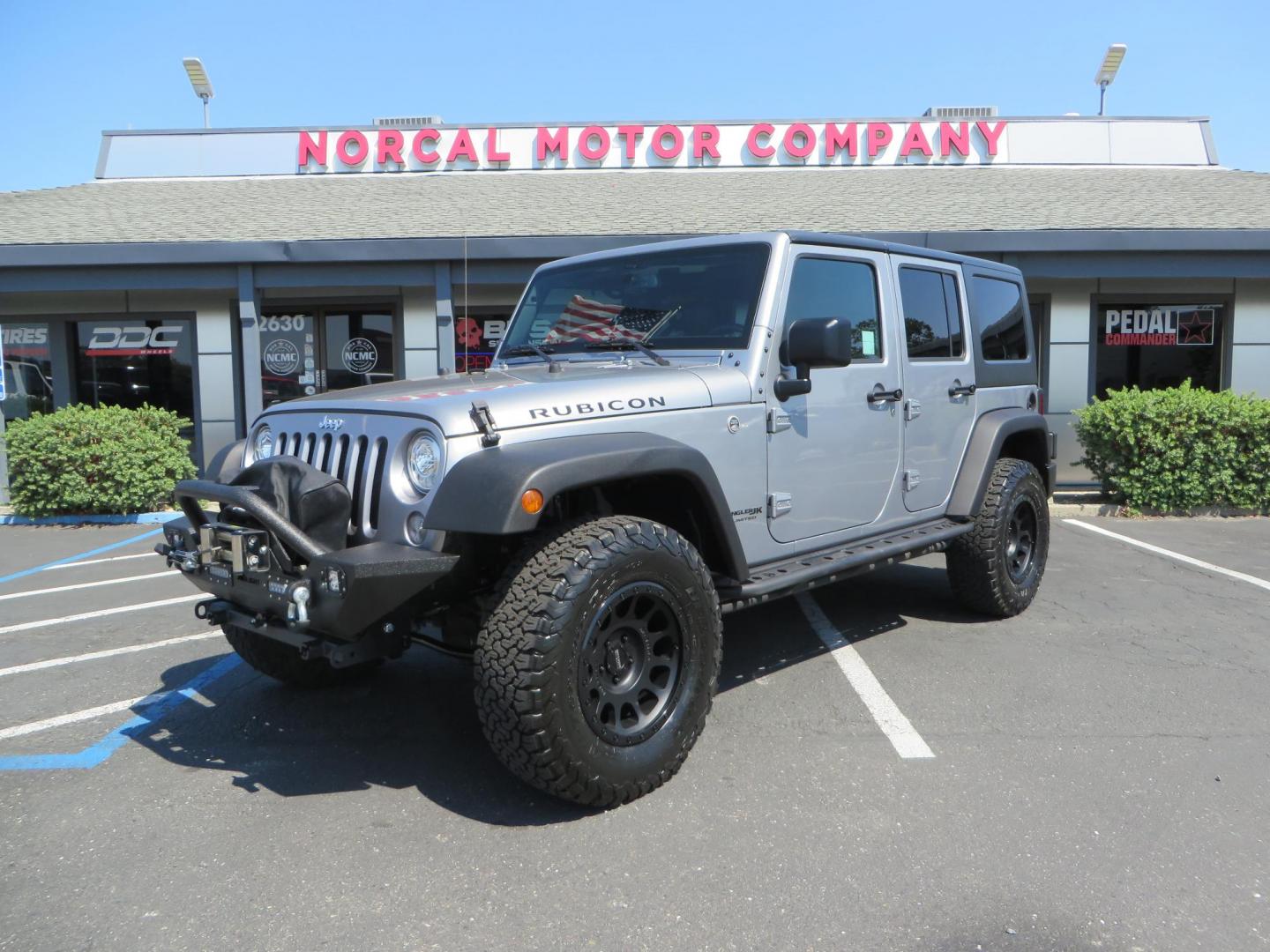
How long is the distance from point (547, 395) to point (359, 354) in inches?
432

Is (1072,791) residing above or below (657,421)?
below

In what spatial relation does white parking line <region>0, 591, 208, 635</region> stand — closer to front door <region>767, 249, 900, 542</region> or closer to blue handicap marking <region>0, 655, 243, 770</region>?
blue handicap marking <region>0, 655, 243, 770</region>

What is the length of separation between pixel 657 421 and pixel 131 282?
34.7 ft

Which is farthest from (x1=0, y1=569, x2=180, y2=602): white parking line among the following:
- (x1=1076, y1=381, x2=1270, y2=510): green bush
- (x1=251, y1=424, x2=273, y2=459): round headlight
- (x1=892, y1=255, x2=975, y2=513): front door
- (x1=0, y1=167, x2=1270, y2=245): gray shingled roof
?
(x1=1076, y1=381, x2=1270, y2=510): green bush

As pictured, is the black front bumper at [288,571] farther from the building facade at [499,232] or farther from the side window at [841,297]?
the building facade at [499,232]

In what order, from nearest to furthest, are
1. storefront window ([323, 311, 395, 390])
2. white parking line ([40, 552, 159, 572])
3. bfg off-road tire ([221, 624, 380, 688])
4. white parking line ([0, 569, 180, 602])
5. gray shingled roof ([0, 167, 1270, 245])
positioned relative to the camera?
bfg off-road tire ([221, 624, 380, 688]) → white parking line ([0, 569, 180, 602]) → white parking line ([40, 552, 159, 572]) → gray shingled roof ([0, 167, 1270, 245]) → storefront window ([323, 311, 395, 390])

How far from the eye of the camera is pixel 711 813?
10.5ft

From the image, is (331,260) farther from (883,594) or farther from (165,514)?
(883,594)

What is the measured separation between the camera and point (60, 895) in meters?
2.74

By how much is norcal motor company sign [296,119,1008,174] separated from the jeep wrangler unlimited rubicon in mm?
11326

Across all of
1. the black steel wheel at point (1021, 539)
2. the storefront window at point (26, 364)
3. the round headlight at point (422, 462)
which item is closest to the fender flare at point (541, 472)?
the round headlight at point (422, 462)

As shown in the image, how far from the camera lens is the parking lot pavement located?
Result: 2.59m

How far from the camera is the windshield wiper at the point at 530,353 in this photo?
415cm

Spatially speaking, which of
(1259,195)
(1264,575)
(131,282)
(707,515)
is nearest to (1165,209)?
(1259,195)
